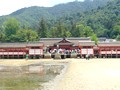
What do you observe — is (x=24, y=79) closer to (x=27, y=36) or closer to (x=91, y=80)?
(x=91, y=80)

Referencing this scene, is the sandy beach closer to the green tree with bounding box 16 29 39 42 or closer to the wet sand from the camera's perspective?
the wet sand

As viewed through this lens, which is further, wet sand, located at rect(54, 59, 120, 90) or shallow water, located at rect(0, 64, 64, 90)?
shallow water, located at rect(0, 64, 64, 90)

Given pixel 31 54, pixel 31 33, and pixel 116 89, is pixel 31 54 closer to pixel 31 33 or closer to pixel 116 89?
pixel 31 33

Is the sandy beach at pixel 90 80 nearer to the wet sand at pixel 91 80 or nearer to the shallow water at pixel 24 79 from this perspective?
the wet sand at pixel 91 80

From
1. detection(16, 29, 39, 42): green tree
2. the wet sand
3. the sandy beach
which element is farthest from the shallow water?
detection(16, 29, 39, 42): green tree

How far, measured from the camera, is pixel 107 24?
163625 millimetres

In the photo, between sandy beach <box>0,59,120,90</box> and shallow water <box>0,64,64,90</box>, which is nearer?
sandy beach <box>0,59,120,90</box>

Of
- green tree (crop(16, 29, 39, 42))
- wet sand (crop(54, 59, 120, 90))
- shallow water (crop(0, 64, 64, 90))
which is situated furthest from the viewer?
green tree (crop(16, 29, 39, 42))

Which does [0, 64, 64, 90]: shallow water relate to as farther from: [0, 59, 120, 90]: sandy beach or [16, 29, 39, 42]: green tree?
[16, 29, 39, 42]: green tree

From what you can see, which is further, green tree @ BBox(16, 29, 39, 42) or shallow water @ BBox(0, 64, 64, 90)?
green tree @ BBox(16, 29, 39, 42)

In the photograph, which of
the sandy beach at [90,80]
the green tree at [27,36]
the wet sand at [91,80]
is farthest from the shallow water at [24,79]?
the green tree at [27,36]

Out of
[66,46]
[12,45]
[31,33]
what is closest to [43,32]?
[31,33]

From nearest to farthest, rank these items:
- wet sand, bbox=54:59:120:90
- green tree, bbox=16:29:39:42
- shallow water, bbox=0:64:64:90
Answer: wet sand, bbox=54:59:120:90 < shallow water, bbox=0:64:64:90 < green tree, bbox=16:29:39:42

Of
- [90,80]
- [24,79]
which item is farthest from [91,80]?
[24,79]
